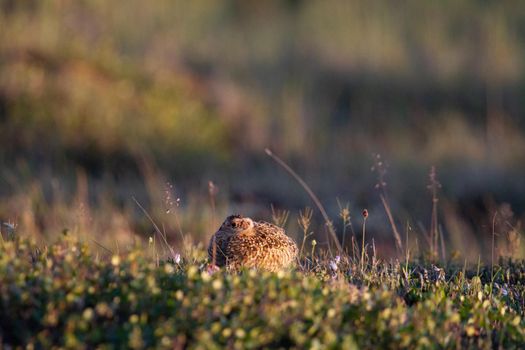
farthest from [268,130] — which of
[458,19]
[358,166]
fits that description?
[458,19]

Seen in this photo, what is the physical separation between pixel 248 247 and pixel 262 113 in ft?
36.4

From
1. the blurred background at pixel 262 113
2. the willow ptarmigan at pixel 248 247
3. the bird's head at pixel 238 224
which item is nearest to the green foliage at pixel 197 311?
the willow ptarmigan at pixel 248 247

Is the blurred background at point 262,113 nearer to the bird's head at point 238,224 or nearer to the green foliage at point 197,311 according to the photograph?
the bird's head at point 238,224

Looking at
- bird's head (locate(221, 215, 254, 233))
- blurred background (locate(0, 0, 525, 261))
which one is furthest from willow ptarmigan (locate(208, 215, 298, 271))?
blurred background (locate(0, 0, 525, 261))

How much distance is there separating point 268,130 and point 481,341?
38.1 ft

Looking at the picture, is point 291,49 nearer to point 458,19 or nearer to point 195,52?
point 195,52

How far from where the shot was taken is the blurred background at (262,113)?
39.3ft

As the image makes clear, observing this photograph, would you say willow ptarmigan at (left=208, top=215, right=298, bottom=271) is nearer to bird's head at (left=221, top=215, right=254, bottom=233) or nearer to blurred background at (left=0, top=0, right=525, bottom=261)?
bird's head at (left=221, top=215, right=254, bottom=233)

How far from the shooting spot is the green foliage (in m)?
4.18

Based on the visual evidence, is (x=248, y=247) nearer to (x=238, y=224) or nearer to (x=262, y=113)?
(x=238, y=224)

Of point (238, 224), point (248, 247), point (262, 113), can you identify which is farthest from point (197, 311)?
point (262, 113)

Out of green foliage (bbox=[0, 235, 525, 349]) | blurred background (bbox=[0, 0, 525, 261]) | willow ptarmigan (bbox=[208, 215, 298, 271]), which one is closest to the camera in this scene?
green foliage (bbox=[0, 235, 525, 349])

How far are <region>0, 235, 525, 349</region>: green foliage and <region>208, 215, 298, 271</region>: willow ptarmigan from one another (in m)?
0.78

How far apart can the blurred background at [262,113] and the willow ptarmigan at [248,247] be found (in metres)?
3.23
